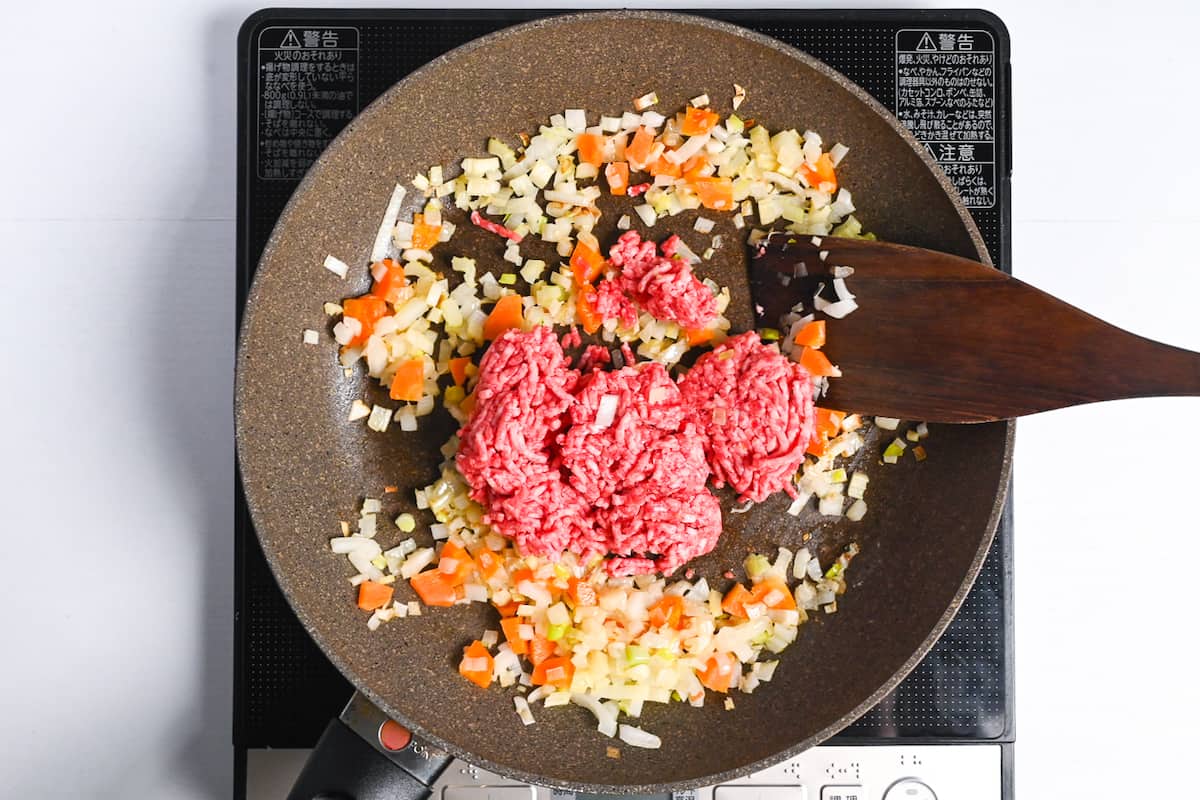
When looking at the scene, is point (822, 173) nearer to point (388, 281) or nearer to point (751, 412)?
point (751, 412)

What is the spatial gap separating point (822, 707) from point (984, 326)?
1.94 feet

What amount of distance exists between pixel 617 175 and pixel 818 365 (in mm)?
416

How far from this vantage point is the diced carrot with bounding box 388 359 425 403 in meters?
1.27

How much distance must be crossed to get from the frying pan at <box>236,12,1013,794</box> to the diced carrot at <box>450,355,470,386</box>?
71 mm

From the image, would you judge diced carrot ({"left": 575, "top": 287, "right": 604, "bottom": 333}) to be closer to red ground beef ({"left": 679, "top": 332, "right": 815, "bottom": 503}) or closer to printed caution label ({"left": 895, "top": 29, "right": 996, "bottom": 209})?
red ground beef ({"left": 679, "top": 332, "right": 815, "bottom": 503})

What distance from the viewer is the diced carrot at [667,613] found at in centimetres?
127

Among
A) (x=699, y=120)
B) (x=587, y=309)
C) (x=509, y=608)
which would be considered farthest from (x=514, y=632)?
(x=699, y=120)

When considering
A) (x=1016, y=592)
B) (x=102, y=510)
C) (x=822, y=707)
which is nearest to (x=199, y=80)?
(x=102, y=510)

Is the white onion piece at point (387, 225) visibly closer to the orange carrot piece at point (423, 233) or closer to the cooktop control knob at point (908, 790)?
the orange carrot piece at point (423, 233)

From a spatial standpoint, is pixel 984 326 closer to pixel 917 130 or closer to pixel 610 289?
pixel 917 130

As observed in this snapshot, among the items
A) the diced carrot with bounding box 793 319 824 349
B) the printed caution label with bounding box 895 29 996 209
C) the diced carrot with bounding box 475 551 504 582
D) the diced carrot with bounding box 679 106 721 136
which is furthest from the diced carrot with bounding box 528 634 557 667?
the printed caution label with bounding box 895 29 996 209

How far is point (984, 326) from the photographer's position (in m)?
1.16

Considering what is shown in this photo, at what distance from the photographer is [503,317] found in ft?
4.21

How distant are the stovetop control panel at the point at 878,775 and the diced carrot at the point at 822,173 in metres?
0.87
